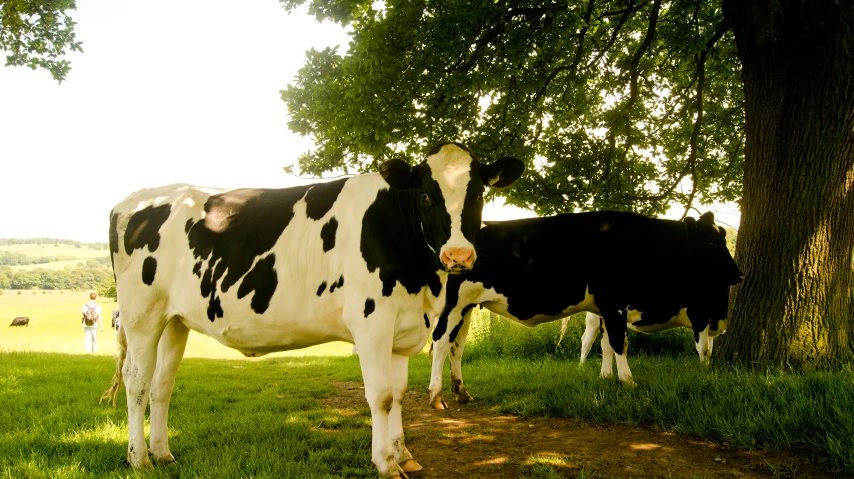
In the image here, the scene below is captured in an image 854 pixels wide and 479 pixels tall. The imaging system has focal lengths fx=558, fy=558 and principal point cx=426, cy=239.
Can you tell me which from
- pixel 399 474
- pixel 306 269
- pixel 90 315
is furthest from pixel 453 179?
pixel 90 315

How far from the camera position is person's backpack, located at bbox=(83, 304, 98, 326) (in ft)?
63.6

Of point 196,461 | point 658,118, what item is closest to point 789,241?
point 658,118

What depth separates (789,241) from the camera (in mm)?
6379

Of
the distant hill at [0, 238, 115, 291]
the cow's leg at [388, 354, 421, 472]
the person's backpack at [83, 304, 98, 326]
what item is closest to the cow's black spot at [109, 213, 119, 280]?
the cow's leg at [388, 354, 421, 472]

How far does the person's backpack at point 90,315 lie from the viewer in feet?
63.6

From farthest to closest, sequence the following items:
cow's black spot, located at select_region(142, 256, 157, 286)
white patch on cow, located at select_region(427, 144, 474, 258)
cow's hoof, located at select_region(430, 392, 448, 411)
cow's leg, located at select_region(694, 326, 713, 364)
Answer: cow's leg, located at select_region(694, 326, 713, 364) < cow's hoof, located at select_region(430, 392, 448, 411) < cow's black spot, located at select_region(142, 256, 157, 286) < white patch on cow, located at select_region(427, 144, 474, 258)

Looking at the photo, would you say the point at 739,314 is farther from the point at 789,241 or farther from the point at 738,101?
the point at 738,101

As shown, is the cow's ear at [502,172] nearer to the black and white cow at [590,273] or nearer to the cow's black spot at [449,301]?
the black and white cow at [590,273]

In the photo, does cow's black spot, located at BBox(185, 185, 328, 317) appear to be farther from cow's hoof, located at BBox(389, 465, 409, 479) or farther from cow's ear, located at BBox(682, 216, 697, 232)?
cow's ear, located at BBox(682, 216, 697, 232)

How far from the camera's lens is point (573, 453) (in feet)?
16.9

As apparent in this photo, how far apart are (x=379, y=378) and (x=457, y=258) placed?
3.90ft

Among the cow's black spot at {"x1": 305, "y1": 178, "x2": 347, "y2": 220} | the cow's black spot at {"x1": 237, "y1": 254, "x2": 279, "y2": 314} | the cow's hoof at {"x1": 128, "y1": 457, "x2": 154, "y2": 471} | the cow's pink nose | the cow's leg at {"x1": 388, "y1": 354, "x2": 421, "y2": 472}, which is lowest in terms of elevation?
the cow's hoof at {"x1": 128, "y1": 457, "x2": 154, "y2": 471}

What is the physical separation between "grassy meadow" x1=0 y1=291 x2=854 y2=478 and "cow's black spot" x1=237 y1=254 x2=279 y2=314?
133 cm

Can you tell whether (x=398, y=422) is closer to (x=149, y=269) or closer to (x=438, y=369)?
(x=149, y=269)
